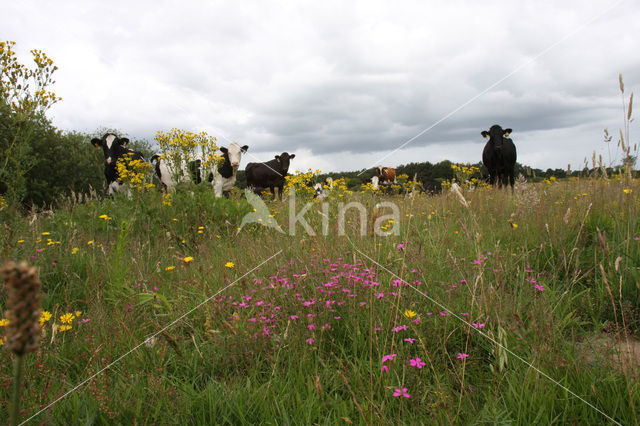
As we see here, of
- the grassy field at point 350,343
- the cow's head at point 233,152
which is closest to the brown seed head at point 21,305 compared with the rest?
the grassy field at point 350,343

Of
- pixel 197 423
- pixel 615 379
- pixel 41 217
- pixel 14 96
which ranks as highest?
pixel 14 96

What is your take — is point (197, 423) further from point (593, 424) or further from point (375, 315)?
point (593, 424)

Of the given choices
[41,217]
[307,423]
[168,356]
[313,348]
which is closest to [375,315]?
[313,348]

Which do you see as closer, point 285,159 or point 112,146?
point 112,146

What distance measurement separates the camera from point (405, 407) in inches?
63.2

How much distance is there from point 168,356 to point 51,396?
585mm

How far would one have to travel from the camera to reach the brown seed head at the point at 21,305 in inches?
17.2

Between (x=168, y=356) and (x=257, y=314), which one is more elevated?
(x=257, y=314)

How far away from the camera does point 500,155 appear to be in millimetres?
11797

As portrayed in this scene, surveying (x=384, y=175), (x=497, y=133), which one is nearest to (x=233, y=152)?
(x=497, y=133)

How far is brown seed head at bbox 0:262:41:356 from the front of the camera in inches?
17.2

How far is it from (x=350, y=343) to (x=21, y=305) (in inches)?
74.9

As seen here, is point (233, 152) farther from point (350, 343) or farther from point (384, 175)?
point (384, 175)

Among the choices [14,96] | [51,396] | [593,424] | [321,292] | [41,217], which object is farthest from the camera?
[41,217]
